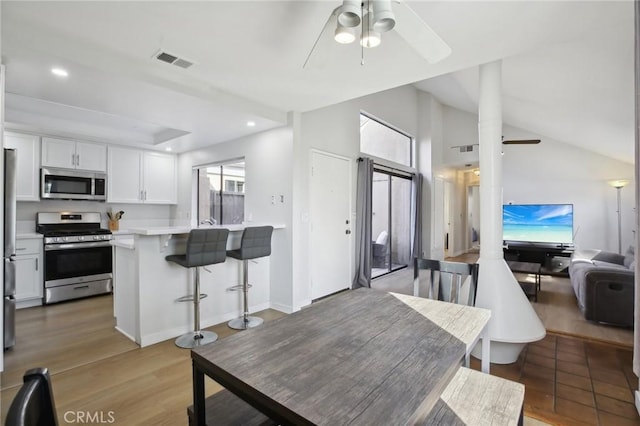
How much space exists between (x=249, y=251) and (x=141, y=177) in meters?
3.10

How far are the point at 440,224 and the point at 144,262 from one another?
6800 millimetres

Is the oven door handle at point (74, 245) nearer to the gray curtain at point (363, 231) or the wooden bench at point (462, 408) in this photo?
the gray curtain at point (363, 231)

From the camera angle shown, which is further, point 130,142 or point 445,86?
point 445,86

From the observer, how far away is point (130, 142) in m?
4.80

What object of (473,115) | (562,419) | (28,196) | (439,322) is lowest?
(562,419)

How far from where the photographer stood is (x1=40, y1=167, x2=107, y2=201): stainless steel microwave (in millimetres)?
4172

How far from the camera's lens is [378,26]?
1.52 meters

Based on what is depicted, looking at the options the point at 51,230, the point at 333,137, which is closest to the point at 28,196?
the point at 51,230

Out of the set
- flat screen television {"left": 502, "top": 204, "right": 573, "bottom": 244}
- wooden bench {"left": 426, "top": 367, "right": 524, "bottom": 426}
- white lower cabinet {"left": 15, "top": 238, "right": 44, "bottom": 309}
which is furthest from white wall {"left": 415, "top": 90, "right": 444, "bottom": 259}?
white lower cabinet {"left": 15, "top": 238, "right": 44, "bottom": 309}

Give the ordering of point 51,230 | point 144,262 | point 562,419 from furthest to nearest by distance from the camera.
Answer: point 51,230 → point 144,262 → point 562,419

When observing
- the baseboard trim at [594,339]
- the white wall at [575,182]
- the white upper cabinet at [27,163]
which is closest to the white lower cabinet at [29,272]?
the white upper cabinet at [27,163]

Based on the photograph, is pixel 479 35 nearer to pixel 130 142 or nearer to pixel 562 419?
pixel 562 419

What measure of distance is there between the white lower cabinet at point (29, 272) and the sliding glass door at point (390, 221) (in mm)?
4880

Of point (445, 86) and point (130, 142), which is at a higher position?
point (445, 86)
